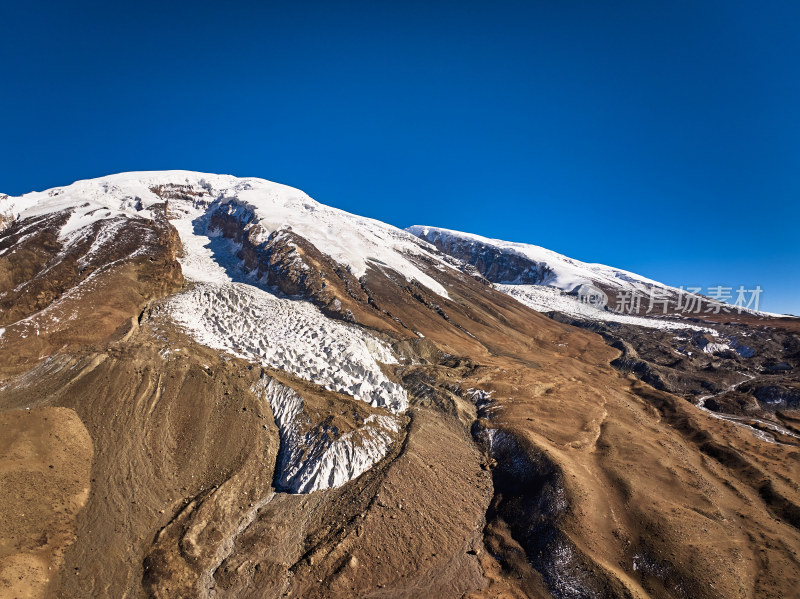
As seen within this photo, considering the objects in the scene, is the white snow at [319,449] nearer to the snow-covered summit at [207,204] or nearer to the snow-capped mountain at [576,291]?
the snow-covered summit at [207,204]

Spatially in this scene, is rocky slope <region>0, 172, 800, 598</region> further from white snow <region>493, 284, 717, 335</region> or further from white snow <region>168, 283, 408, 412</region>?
white snow <region>493, 284, 717, 335</region>

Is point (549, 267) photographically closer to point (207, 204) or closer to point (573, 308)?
point (573, 308)

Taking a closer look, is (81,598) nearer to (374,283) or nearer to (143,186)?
(374,283)

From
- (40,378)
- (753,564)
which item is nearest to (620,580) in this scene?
(753,564)

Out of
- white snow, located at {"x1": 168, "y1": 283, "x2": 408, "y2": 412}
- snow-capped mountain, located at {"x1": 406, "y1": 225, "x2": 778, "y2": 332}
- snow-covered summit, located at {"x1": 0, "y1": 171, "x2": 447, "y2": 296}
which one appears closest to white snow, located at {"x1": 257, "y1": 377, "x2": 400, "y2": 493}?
white snow, located at {"x1": 168, "y1": 283, "x2": 408, "y2": 412}

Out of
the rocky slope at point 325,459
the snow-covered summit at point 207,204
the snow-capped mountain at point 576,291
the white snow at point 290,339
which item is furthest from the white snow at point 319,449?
the snow-capped mountain at point 576,291

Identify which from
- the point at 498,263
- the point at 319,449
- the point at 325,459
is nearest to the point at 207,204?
the point at 319,449
